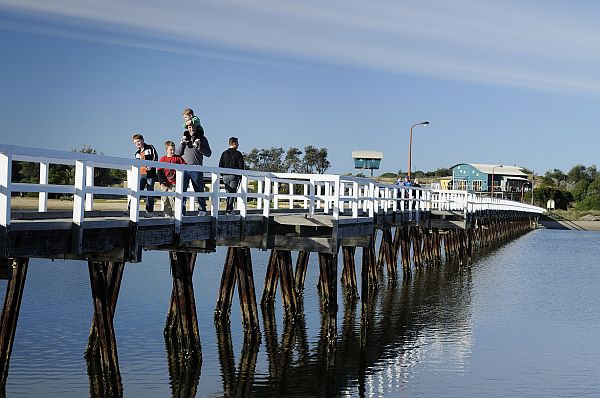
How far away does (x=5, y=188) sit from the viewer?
1084 centimetres

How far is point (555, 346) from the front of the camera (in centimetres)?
2262

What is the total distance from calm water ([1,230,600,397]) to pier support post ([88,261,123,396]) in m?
0.42

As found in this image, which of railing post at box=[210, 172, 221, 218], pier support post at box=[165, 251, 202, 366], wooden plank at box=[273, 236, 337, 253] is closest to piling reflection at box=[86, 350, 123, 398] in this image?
pier support post at box=[165, 251, 202, 366]

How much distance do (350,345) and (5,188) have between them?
11863 millimetres

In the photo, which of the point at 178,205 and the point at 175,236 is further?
the point at 175,236

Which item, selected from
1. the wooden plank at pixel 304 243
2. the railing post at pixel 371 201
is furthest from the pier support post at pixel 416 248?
the wooden plank at pixel 304 243

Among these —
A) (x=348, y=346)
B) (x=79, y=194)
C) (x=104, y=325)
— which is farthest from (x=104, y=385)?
(x=348, y=346)

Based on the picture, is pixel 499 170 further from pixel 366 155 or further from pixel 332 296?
pixel 332 296

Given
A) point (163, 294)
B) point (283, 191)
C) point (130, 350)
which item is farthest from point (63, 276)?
point (283, 191)

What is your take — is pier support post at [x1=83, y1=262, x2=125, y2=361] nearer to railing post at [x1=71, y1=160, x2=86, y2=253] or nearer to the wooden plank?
the wooden plank

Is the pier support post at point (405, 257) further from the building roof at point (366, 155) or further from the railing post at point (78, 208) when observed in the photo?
the building roof at point (366, 155)

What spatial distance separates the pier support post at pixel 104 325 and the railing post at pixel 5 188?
415cm

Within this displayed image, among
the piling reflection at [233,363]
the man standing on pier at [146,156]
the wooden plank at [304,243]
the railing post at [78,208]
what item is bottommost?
the piling reflection at [233,363]

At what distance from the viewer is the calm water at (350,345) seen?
17.0m
